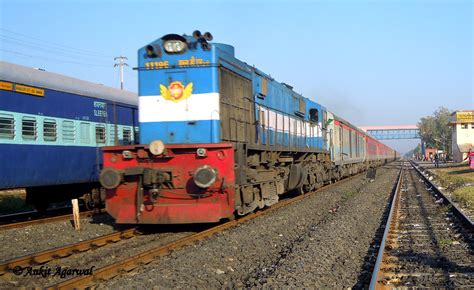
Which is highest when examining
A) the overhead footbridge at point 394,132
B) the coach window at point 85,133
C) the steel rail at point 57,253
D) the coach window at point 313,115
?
the overhead footbridge at point 394,132

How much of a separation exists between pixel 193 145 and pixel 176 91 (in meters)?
1.46

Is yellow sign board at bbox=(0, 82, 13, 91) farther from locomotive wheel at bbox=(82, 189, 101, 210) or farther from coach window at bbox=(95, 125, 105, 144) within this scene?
locomotive wheel at bbox=(82, 189, 101, 210)

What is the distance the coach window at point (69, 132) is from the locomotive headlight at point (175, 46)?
410 centimetres

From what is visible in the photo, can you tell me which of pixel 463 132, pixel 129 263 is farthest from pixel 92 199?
pixel 463 132

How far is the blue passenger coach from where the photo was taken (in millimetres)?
10023

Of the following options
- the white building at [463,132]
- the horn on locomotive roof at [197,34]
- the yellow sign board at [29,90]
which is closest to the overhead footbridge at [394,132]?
the white building at [463,132]

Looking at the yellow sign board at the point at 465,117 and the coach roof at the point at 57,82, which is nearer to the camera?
the coach roof at the point at 57,82

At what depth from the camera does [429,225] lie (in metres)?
9.63

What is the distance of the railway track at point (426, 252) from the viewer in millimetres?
5383

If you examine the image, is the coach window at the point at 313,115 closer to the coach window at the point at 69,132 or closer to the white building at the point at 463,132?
the coach window at the point at 69,132

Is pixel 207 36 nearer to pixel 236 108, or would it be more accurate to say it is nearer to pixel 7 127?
pixel 236 108

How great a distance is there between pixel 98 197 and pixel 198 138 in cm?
513

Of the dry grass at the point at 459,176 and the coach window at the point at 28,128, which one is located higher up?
the coach window at the point at 28,128

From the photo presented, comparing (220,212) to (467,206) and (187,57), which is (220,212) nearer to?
(187,57)
